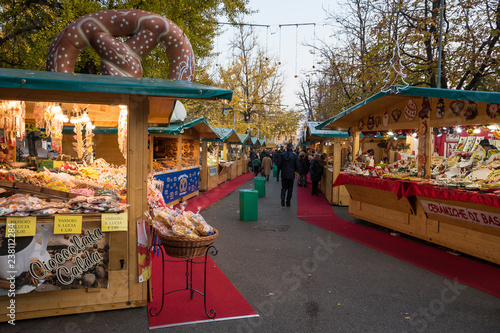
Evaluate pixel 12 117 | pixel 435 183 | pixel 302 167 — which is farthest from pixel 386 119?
pixel 302 167

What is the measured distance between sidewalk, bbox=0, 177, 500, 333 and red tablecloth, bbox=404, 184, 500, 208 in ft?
4.47

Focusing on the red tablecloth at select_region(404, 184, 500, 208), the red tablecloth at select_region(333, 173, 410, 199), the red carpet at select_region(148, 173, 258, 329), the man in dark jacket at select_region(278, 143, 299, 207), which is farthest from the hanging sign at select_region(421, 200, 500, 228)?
the man in dark jacket at select_region(278, 143, 299, 207)

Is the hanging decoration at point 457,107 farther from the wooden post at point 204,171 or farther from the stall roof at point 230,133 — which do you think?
the stall roof at point 230,133

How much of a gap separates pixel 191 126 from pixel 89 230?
8.17 meters

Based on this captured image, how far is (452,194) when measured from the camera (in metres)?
5.65

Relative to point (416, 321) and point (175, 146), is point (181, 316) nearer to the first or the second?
point (416, 321)

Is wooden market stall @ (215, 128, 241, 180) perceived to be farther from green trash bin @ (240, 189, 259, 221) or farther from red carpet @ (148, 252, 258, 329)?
red carpet @ (148, 252, 258, 329)

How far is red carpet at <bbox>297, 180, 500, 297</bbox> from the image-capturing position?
493 cm

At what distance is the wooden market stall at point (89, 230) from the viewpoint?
11.3 feet

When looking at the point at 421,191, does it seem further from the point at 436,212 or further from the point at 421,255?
the point at 421,255

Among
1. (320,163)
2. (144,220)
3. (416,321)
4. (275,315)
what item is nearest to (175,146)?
(320,163)

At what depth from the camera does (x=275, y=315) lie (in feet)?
12.4

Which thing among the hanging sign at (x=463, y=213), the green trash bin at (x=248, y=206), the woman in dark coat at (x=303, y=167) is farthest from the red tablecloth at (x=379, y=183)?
the woman in dark coat at (x=303, y=167)

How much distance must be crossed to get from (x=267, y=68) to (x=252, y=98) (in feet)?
10.5
